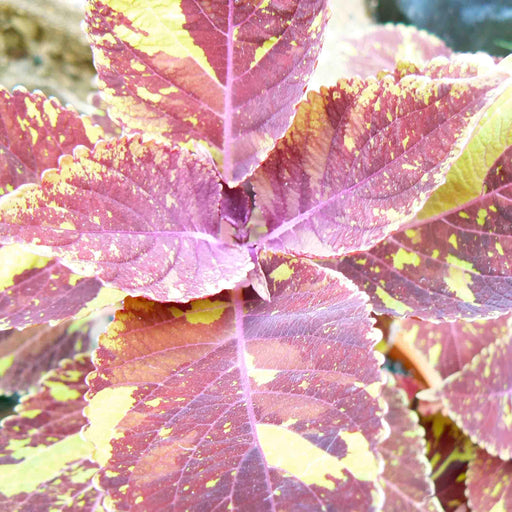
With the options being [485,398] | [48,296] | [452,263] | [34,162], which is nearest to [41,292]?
[48,296]

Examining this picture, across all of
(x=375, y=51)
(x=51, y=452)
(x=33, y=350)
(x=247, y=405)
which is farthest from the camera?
(x=375, y=51)

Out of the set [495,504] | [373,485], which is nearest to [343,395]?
[373,485]

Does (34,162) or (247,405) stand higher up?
(34,162)

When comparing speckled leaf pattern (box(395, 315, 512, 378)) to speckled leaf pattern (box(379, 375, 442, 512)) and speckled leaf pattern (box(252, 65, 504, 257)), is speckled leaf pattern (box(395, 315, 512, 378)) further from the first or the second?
speckled leaf pattern (box(252, 65, 504, 257))

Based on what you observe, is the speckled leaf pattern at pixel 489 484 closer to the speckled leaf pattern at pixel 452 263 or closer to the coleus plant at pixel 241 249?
the coleus plant at pixel 241 249

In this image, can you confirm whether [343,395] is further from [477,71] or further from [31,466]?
[31,466]

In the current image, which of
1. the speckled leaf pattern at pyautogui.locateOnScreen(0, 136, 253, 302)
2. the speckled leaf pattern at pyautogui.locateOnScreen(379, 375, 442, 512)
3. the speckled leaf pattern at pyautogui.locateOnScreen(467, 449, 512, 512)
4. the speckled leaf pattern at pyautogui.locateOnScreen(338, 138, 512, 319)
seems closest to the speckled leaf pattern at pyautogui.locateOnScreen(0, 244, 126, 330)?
the speckled leaf pattern at pyautogui.locateOnScreen(0, 136, 253, 302)

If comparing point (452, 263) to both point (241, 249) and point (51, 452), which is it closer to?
point (241, 249)
